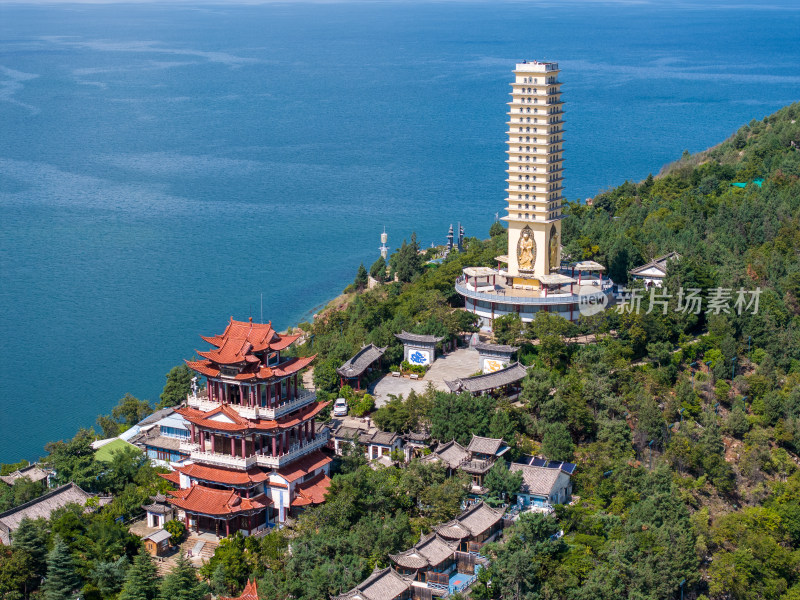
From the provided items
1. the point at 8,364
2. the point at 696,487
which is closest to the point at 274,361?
the point at 696,487

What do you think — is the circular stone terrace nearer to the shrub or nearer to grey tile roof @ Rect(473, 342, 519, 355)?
grey tile roof @ Rect(473, 342, 519, 355)

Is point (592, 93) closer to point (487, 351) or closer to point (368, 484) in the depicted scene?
point (487, 351)

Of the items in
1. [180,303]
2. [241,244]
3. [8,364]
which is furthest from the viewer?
[241,244]

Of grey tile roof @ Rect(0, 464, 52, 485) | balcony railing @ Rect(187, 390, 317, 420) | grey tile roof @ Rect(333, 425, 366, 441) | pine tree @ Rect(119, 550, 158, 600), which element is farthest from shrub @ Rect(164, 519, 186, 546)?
grey tile roof @ Rect(333, 425, 366, 441)

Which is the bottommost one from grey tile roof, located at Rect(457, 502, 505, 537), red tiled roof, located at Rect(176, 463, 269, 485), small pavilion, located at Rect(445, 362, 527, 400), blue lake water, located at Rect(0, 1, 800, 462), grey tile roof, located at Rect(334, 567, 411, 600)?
blue lake water, located at Rect(0, 1, 800, 462)

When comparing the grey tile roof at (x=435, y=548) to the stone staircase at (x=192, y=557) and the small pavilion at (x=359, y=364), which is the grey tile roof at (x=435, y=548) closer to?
the stone staircase at (x=192, y=557)

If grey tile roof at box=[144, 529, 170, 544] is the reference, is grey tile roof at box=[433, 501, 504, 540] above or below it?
above

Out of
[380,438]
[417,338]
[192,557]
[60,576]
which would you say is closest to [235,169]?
[417,338]
